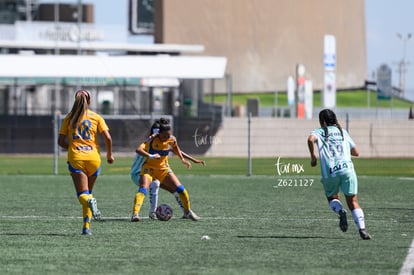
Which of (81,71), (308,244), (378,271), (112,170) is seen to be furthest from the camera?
(81,71)

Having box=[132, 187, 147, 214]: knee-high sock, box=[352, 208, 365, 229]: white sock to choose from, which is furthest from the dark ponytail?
box=[132, 187, 147, 214]: knee-high sock

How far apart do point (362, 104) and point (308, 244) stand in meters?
82.0

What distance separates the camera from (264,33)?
102 m

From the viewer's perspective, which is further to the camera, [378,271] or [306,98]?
[306,98]

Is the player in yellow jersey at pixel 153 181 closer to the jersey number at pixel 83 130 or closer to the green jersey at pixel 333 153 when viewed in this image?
the jersey number at pixel 83 130

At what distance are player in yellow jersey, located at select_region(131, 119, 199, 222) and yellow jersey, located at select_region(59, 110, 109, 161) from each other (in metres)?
2.11

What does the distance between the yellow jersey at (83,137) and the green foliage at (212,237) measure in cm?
106

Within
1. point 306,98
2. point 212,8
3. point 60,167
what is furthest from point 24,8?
point 60,167

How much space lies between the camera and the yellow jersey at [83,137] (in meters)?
15.7

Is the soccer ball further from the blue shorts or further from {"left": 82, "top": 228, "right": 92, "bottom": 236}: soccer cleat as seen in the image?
the blue shorts

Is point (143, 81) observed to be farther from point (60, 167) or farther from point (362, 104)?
point (362, 104)

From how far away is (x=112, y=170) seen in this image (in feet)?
122

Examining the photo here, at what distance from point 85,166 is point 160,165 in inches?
106

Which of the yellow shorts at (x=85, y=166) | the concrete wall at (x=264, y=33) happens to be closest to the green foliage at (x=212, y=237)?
the yellow shorts at (x=85, y=166)
